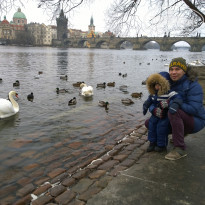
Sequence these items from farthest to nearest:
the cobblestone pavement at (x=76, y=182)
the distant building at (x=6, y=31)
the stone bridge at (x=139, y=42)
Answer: the distant building at (x=6, y=31), the stone bridge at (x=139, y=42), the cobblestone pavement at (x=76, y=182)

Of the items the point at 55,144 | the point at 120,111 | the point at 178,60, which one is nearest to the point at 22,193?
the point at 55,144

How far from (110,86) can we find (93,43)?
4598 inches

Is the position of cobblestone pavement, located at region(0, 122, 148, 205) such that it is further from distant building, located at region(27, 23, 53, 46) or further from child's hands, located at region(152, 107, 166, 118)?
distant building, located at region(27, 23, 53, 46)

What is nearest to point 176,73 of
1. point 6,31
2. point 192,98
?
point 192,98

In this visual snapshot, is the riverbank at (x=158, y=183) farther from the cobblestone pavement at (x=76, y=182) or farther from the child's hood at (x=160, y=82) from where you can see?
the child's hood at (x=160, y=82)

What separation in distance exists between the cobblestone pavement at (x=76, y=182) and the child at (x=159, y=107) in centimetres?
34

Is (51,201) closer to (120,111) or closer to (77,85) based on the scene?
(120,111)

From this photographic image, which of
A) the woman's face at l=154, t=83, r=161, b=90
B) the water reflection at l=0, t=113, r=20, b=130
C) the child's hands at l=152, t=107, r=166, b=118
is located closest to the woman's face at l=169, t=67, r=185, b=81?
the woman's face at l=154, t=83, r=161, b=90

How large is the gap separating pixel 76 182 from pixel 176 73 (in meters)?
2.08

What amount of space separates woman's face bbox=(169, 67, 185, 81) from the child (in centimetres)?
11

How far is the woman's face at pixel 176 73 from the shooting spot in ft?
10.4

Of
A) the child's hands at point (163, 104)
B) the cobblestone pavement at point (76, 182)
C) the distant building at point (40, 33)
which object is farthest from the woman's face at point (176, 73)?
the distant building at point (40, 33)

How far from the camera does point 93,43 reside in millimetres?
124438

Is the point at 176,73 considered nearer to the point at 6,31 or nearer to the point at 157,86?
the point at 157,86
